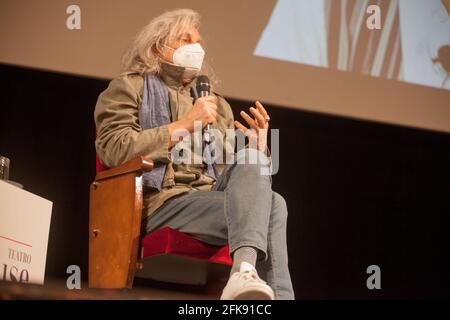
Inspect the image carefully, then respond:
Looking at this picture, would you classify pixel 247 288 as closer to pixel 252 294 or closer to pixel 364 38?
pixel 252 294

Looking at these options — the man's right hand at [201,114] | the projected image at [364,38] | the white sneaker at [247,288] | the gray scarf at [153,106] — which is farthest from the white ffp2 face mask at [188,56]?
the white sneaker at [247,288]

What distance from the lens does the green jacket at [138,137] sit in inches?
77.9

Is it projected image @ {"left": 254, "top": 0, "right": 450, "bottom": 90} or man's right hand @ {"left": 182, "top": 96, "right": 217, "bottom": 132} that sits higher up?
projected image @ {"left": 254, "top": 0, "right": 450, "bottom": 90}

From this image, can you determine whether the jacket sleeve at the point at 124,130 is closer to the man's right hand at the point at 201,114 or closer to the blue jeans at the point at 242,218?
the man's right hand at the point at 201,114

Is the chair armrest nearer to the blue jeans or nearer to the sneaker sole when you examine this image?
the blue jeans

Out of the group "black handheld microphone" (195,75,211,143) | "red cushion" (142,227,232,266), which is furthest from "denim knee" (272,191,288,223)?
"black handheld microphone" (195,75,211,143)

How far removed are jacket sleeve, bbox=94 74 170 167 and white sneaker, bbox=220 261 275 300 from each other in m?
0.55

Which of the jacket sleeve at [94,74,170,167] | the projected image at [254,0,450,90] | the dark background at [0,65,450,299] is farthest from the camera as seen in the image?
the dark background at [0,65,450,299]

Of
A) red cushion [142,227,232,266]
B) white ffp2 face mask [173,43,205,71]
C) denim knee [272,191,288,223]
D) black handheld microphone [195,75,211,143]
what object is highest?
white ffp2 face mask [173,43,205,71]

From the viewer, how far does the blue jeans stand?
171cm

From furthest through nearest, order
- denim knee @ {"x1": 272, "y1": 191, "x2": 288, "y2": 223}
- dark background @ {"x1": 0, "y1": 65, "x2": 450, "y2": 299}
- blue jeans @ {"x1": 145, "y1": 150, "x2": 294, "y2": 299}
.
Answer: dark background @ {"x1": 0, "y1": 65, "x2": 450, "y2": 299}, denim knee @ {"x1": 272, "y1": 191, "x2": 288, "y2": 223}, blue jeans @ {"x1": 145, "y1": 150, "x2": 294, "y2": 299}

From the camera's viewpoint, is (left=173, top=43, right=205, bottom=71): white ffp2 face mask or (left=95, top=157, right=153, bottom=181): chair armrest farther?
(left=173, top=43, right=205, bottom=71): white ffp2 face mask

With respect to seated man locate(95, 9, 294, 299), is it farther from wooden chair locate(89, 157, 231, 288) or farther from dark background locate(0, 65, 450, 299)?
dark background locate(0, 65, 450, 299)

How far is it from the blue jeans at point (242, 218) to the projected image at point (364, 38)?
122 centimetres
